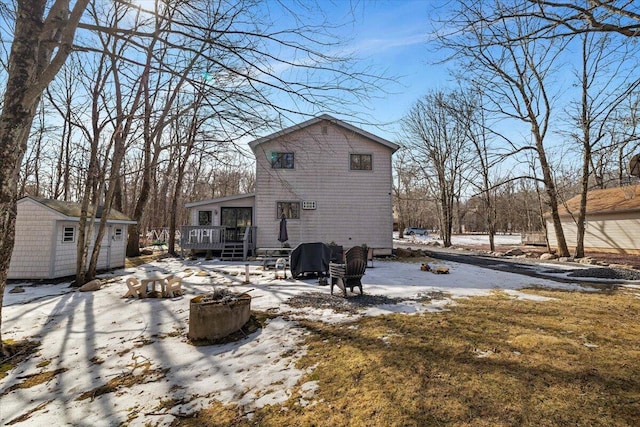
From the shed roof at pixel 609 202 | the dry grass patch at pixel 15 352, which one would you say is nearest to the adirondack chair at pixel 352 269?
the dry grass patch at pixel 15 352

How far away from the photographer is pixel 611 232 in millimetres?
17891

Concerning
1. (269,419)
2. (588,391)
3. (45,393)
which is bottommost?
(45,393)

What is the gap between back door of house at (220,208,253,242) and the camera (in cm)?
1563

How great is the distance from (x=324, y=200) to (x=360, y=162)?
2.83 metres

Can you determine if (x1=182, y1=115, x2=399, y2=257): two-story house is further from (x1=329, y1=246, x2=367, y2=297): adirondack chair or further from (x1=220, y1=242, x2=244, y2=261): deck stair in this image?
(x1=329, y1=246, x2=367, y2=297): adirondack chair

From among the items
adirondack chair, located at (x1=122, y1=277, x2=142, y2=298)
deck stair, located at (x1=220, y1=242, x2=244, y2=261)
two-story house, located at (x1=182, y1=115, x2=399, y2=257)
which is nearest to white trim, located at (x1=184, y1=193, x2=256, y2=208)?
two-story house, located at (x1=182, y1=115, x2=399, y2=257)

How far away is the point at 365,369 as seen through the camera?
3.16 m

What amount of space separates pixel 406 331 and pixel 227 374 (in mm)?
2541

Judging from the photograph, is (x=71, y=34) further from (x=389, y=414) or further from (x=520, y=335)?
(x=520, y=335)

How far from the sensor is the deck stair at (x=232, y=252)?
14.2 meters

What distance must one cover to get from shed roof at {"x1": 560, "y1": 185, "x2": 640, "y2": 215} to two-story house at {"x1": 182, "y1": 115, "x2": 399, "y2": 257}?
10521mm

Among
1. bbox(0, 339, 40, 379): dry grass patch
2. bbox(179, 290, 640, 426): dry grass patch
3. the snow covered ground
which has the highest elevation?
bbox(179, 290, 640, 426): dry grass patch

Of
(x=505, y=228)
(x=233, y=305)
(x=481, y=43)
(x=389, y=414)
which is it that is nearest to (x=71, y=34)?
(x=233, y=305)

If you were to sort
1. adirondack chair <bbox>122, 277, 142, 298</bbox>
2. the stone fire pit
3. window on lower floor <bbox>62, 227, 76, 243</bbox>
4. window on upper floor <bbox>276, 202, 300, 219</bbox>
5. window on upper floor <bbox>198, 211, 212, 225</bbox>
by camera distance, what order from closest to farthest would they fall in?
1. the stone fire pit
2. adirondack chair <bbox>122, 277, 142, 298</bbox>
3. window on lower floor <bbox>62, 227, 76, 243</bbox>
4. window on upper floor <bbox>276, 202, 300, 219</bbox>
5. window on upper floor <bbox>198, 211, 212, 225</bbox>
